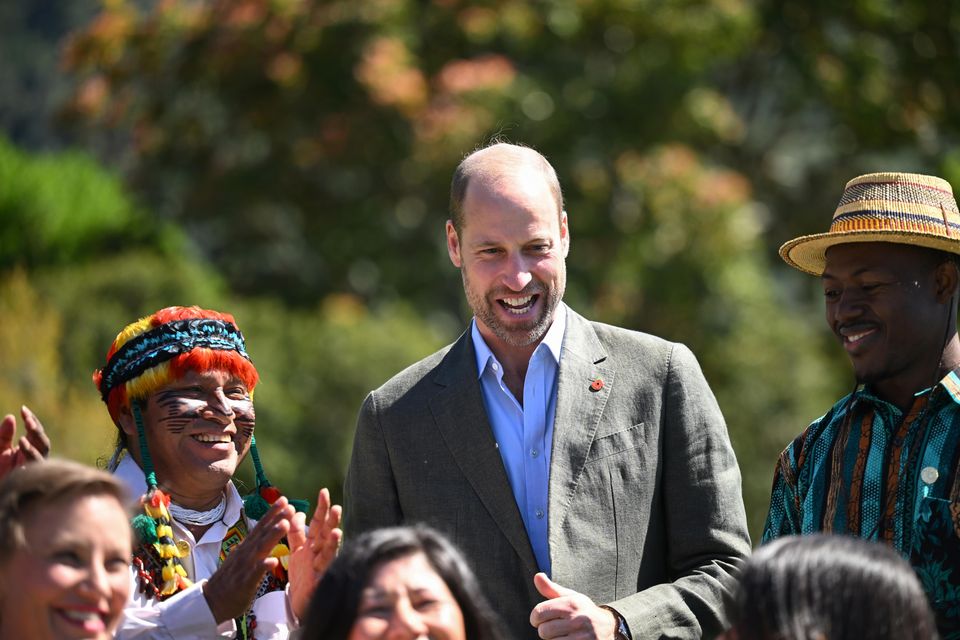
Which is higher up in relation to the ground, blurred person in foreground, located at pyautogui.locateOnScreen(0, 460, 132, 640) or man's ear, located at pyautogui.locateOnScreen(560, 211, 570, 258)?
man's ear, located at pyautogui.locateOnScreen(560, 211, 570, 258)

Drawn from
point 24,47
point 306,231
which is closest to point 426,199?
point 306,231

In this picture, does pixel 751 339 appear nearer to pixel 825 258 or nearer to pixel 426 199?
pixel 426 199

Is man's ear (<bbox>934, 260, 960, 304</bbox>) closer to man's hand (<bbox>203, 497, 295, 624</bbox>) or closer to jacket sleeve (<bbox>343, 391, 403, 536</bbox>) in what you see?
jacket sleeve (<bbox>343, 391, 403, 536</bbox>)

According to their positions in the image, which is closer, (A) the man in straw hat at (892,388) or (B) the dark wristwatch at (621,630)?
(A) the man in straw hat at (892,388)

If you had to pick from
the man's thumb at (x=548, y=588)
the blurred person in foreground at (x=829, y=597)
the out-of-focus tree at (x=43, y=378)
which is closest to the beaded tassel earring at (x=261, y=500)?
the man's thumb at (x=548, y=588)

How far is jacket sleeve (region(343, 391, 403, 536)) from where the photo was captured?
4160mm

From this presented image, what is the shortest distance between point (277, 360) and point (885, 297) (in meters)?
7.92

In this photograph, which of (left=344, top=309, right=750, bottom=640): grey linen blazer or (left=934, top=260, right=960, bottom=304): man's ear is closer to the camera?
(left=934, top=260, right=960, bottom=304): man's ear

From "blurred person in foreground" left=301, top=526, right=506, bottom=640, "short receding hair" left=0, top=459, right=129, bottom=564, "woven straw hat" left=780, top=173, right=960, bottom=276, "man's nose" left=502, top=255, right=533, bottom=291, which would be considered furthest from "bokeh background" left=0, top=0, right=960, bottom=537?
"blurred person in foreground" left=301, top=526, right=506, bottom=640

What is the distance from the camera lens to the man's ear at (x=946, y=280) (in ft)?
12.6

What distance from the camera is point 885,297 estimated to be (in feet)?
12.4

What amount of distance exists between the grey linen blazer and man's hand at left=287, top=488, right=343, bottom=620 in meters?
0.47

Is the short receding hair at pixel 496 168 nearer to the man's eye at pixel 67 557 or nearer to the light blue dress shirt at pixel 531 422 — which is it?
the light blue dress shirt at pixel 531 422

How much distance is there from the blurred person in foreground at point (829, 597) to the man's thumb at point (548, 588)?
0.85 meters
